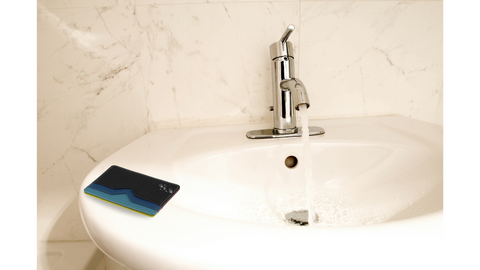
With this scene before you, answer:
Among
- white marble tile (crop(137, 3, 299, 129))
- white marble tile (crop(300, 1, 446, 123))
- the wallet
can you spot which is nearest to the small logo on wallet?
the wallet

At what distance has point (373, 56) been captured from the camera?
691 millimetres

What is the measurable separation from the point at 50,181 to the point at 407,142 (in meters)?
0.91

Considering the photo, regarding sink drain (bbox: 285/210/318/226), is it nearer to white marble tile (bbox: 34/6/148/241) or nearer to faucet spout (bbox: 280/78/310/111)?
faucet spout (bbox: 280/78/310/111)

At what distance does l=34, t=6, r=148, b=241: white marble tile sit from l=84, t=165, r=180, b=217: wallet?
39 centimetres

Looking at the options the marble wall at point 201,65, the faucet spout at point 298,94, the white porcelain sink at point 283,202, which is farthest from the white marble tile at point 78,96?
the faucet spout at point 298,94

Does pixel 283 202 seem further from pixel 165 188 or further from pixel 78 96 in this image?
pixel 78 96

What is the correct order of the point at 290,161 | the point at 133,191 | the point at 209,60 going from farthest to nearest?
the point at 209,60 → the point at 290,161 → the point at 133,191

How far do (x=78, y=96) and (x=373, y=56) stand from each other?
800 millimetres

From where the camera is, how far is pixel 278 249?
0.20m

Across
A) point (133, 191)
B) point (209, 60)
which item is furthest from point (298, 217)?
point (209, 60)

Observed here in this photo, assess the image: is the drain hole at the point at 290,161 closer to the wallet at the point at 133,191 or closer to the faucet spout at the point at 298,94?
the faucet spout at the point at 298,94

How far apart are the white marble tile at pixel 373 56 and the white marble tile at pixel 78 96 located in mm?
468
